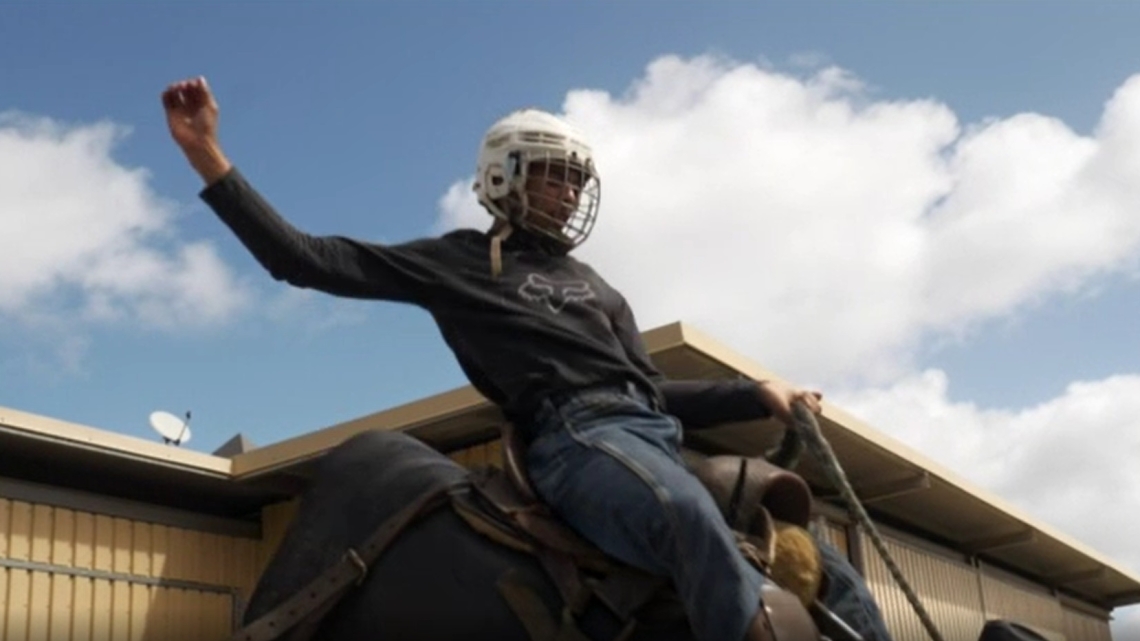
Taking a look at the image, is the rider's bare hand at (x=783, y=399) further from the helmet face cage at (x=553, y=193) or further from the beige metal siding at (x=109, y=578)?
the beige metal siding at (x=109, y=578)

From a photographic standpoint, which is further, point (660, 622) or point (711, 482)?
point (711, 482)

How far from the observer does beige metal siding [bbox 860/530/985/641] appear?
1758 cm

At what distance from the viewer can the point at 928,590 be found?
20.1m

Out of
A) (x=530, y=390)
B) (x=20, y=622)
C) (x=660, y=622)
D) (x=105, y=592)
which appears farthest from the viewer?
(x=105, y=592)

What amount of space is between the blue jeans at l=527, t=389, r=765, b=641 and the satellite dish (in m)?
10.9

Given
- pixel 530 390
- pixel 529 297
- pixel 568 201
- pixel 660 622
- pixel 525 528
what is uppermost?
pixel 568 201

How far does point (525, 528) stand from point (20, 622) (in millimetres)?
10172

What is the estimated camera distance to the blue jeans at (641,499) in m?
3.34

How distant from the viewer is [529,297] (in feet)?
12.7

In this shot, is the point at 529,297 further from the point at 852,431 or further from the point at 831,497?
the point at 831,497

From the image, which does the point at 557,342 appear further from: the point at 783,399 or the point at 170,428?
the point at 170,428

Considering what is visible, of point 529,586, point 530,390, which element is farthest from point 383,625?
point 530,390

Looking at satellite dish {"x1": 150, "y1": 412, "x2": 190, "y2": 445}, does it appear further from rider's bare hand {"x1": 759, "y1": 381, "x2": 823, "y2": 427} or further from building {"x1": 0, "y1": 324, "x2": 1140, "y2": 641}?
rider's bare hand {"x1": 759, "y1": 381, "x2": 823, "y2": 427}

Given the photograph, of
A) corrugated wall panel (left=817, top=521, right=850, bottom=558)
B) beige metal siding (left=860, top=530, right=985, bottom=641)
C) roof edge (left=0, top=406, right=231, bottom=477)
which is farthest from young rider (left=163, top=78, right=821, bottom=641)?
beige metal siding (left=860, top=530, right=985, bottom=641)
